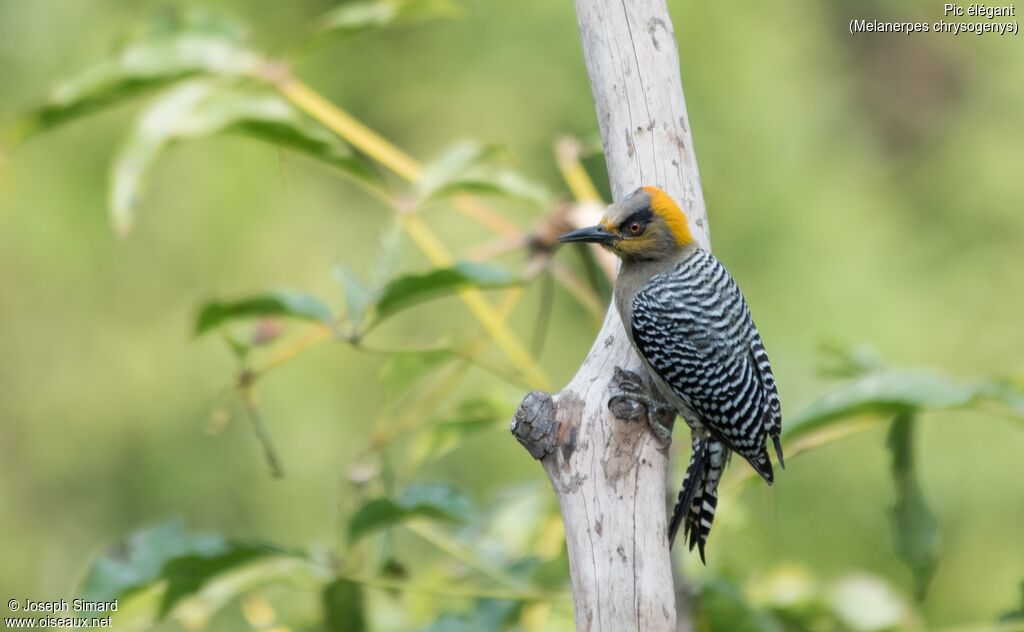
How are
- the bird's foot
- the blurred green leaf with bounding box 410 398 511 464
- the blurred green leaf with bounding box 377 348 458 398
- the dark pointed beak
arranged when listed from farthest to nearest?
the blurred green leaf with bounding box 410 398 511 464, the blurred green leaf with bounding box 377 348 458 398, the dark pointed beak, the bird's foot

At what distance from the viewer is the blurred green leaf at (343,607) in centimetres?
266

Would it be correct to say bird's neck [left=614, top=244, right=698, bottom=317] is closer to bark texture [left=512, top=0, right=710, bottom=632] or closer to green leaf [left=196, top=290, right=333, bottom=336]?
bark texture [left=512, top=0, right=710, bottom=632]

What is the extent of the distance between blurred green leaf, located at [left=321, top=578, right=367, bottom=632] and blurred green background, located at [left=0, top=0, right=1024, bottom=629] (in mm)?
2710

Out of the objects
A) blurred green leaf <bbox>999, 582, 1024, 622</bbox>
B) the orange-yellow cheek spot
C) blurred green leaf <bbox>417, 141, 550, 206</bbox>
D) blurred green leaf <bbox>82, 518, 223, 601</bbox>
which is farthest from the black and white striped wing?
blurred green leaf <bbox>82, 518, 223, 601</bbox>

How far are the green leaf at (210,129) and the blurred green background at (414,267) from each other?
2481 millimetres

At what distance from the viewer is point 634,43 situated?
2.53 m

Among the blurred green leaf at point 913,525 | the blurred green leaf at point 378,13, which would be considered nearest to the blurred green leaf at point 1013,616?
the blurred green leaf at point 913,525

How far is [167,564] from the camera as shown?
8.17 ft

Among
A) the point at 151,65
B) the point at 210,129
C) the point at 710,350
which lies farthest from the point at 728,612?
the point at 151,65

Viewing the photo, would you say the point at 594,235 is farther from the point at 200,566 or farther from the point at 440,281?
the point at 200,566

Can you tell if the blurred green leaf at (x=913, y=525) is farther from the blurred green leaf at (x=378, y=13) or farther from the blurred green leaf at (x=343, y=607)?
the blurred green leaf at (x=378, y=13)

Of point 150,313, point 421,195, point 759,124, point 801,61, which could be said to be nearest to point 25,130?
point 421,195

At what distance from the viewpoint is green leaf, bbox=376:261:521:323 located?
2596 mm

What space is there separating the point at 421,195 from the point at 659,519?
1133 millimetres
